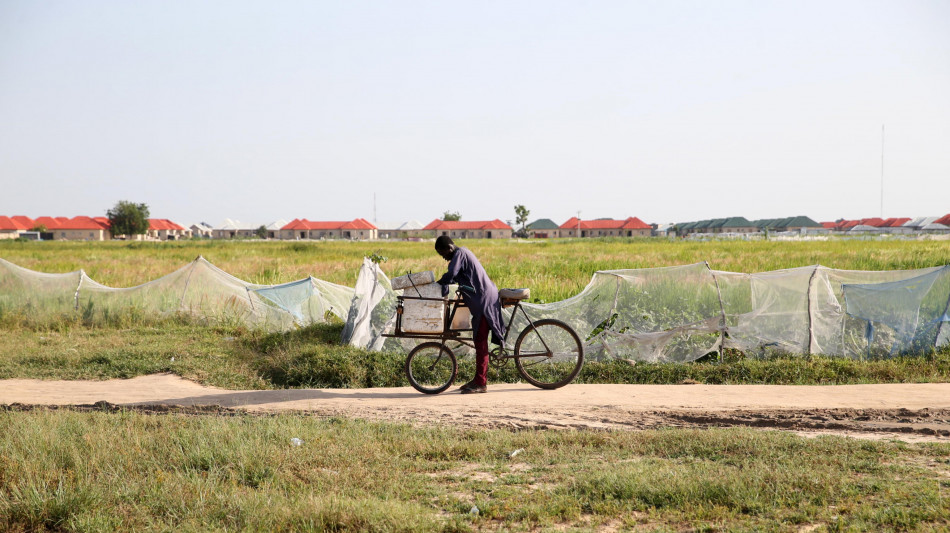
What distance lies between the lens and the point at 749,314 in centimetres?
1046

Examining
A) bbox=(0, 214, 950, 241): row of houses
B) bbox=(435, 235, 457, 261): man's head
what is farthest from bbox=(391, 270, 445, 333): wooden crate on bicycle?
bbox=(0, 214, 950, 241): row of houses

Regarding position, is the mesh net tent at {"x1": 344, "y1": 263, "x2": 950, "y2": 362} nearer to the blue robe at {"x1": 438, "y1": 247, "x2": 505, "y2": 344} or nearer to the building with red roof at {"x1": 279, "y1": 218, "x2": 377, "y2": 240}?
the blue robe at {"x1": 438, "y1": 247, "x2": 505, "y2": 344}

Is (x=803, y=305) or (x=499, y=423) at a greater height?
(x=803, y=305)

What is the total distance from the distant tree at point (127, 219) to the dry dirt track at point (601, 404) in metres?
117

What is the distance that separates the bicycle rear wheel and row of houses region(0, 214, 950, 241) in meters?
114

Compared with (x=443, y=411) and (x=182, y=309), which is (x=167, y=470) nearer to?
(x=443, y=411)

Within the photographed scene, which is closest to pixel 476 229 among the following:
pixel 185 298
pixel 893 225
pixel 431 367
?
pixel 893 225

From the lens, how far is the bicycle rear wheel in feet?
28.5

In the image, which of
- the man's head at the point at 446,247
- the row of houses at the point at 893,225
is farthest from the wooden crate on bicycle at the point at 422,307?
the row of houses at the point at 893,225

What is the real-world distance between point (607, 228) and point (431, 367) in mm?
134062

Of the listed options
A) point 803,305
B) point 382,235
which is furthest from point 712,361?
point 382,235

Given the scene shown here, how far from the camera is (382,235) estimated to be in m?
158

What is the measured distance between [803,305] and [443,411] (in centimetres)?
634

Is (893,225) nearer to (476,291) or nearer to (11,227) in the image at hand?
(476,291)
